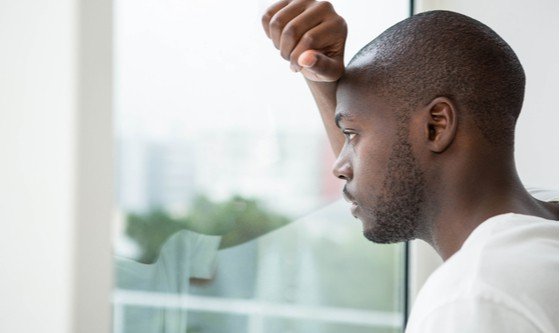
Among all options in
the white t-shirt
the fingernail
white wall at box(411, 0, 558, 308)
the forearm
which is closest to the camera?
the white t-shirt

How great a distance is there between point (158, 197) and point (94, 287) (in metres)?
0.29

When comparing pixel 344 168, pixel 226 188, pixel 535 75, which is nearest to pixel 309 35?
pixel 344 168

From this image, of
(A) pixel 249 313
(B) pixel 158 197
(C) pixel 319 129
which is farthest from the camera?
(C) pixel 319 129

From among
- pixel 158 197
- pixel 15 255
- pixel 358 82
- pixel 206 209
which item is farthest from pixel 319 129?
pixel 15 255

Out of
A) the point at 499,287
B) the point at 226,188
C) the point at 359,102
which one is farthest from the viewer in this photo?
the point at 226,188

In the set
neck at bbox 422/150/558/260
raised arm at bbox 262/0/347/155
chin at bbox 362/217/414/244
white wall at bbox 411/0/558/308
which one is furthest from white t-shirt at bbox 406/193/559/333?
white wall at bbox 411/0/558/308

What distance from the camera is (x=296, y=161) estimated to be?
5.75 feet

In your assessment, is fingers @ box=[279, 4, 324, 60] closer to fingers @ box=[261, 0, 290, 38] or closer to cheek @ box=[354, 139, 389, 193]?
fingers @ box=[261, 0, 290, 38]

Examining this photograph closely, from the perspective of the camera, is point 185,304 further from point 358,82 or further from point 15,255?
point 358,82

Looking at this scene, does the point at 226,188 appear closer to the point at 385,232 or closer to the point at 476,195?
the point at 385,232

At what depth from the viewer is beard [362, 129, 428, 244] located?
106 cm

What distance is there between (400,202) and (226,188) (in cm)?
55

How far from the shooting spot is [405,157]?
41.9 inches

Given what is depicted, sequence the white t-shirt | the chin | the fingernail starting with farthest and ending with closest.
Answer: the chin
the fingernail
the white t-shirt
